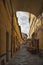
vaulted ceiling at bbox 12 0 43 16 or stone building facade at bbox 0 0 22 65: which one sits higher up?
vaulted ceiling at bbox 12 0 43 16

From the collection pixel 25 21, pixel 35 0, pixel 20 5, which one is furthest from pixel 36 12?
pixel 25 21

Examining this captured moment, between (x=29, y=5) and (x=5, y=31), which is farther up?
(x=29, y=5)

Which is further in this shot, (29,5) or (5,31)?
(29,5)

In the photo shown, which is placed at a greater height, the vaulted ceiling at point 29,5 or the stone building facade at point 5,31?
the vaulted ceiling at point 29,5

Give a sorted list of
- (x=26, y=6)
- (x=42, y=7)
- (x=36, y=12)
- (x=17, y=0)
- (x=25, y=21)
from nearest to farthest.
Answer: (x=17, y=0), (x=42, y=7), (x=26, y=6), (x=36, y=12), (x=25, y=21)

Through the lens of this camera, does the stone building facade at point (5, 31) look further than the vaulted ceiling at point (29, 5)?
No

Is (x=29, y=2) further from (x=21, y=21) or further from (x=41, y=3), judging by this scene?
(x=21, y=21)

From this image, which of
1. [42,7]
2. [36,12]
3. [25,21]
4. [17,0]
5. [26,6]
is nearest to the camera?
[17,0]

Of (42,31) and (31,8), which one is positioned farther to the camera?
(31,8)

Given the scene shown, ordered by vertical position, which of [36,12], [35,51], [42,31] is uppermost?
[36,12]

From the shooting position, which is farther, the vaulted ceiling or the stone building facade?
the vaulted ceiling

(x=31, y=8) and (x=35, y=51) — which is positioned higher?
(x=31, y=8)

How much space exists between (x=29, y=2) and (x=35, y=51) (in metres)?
6.55

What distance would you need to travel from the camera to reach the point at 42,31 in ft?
61.0
